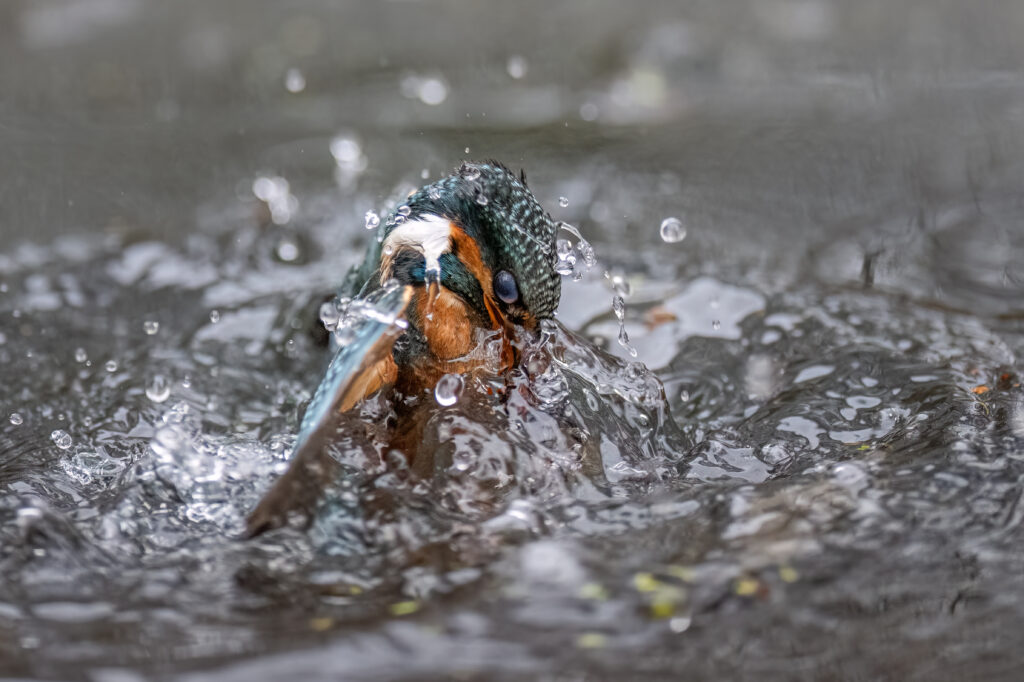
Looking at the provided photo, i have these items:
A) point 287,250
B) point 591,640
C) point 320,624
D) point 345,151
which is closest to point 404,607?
point 320,624

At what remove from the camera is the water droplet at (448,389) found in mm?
3225

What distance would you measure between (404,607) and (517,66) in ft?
16.8

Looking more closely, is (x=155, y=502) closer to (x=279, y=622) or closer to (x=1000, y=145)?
(x=279, y=622)

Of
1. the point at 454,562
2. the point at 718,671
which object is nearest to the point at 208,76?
the point at 454,562

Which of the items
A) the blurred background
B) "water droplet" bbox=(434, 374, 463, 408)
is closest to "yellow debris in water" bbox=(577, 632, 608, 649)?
"water droplet" bbox=(434, 374, 463, 408)

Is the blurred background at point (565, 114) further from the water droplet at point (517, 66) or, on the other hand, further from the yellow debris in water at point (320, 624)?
the yellow debris in water at point (320, 624)

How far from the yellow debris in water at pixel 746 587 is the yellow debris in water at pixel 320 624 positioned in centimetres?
91

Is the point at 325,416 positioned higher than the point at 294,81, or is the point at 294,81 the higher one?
the point at 294,81

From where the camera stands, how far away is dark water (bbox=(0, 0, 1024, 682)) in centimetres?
243

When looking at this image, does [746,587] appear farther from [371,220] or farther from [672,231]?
[672,231]

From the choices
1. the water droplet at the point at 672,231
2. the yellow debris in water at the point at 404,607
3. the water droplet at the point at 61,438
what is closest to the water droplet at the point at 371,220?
the water droplet at the point at 61,438

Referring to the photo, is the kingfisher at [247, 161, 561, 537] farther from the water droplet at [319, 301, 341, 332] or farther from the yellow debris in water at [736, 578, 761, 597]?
the yellow debris in water at [736, 578, 761, 597]

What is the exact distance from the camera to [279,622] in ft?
7.86

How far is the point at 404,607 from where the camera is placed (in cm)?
246
